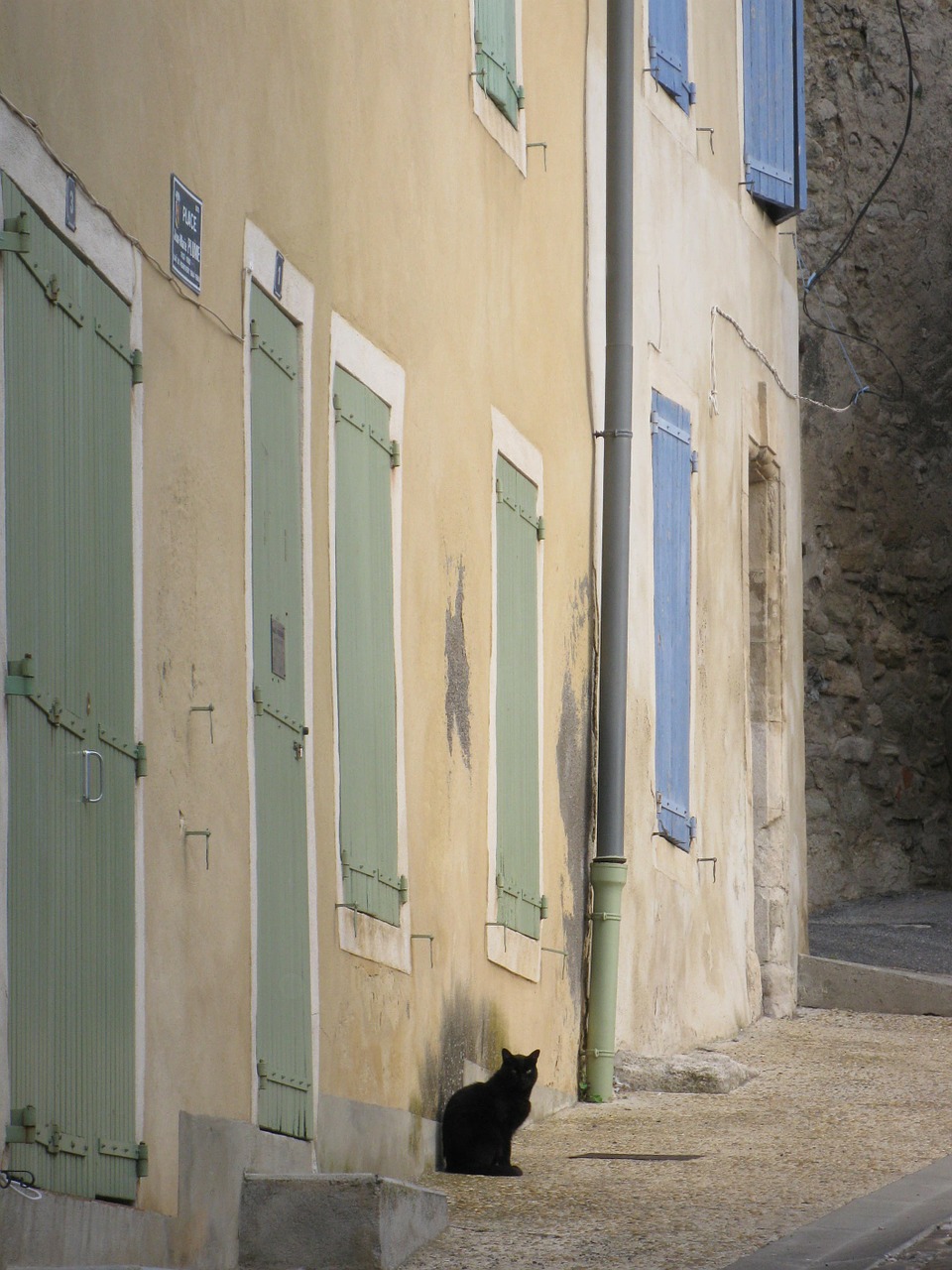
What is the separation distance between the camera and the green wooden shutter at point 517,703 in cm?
798

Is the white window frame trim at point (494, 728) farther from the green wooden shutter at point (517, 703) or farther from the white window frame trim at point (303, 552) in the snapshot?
the white window frame trim at point (303, 552)

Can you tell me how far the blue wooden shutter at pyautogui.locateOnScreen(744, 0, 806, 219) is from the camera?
11703 mm

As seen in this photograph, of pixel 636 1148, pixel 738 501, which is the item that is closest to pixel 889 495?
pixel 738 501

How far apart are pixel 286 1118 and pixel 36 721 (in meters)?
1.80

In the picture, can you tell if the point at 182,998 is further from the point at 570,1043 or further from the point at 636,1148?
the point at 570,1043

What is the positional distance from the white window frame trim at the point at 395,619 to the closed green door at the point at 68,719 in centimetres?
148

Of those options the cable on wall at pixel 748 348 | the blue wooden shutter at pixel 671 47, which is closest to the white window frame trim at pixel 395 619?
the blue wooden shutter at pixel 671 47

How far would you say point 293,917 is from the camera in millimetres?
5871

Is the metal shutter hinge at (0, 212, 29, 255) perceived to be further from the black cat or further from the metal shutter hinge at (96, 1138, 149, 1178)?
the black cat

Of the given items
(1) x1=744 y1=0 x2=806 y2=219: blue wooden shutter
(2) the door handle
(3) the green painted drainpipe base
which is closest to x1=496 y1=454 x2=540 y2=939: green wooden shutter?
(3) the green painted drainpipe base

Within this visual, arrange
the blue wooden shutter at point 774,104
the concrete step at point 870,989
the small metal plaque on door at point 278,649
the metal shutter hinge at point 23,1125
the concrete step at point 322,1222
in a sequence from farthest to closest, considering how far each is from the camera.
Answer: the blue wooden shutter at point 774,104 → the concrete step at point 870,989 → the small metal plaque on door at point 278,649 → the concrete step at point 322,1222 → the metal shutter hinge at point 23,1125

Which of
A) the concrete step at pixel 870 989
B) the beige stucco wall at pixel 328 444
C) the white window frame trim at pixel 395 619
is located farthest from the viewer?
the concrete step at pixel 870 989

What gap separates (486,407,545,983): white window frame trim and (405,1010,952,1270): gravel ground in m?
0.61

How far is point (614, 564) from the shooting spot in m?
9.11
